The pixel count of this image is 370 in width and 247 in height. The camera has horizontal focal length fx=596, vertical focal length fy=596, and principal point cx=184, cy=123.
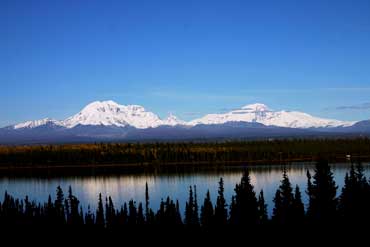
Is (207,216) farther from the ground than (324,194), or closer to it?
closer to it

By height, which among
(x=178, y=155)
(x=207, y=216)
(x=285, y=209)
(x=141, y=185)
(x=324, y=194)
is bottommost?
(x=141, y=185)

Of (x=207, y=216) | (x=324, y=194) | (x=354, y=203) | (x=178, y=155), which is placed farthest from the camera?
(x=178, y=155)

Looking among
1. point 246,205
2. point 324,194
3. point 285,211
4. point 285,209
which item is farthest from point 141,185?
point 324,194

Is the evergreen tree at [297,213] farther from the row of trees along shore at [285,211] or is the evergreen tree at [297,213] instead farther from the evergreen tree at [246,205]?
the evergreen tree at [246,205]

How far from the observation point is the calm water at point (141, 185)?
8788 cm

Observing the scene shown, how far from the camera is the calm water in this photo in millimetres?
87875

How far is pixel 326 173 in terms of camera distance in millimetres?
41156

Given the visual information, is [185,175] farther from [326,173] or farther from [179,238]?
[326,173]

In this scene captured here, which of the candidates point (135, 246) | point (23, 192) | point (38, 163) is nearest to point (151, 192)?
point (23, 192)

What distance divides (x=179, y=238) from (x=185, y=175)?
253 feet

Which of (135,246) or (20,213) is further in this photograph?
(20,213)

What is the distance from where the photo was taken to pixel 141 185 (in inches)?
4151

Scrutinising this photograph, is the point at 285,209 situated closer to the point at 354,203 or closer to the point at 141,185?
the point at 354,203

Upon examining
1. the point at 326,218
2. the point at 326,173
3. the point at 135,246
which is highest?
the point at 326,173
